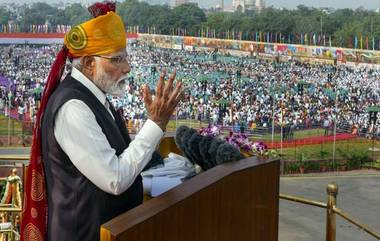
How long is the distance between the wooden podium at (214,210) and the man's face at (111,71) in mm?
256

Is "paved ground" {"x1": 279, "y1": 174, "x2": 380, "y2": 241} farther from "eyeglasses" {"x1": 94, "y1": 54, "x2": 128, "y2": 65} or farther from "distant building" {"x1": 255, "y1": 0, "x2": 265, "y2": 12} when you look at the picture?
"distant building" {"x1": 255, "y1": 0, "x2": 265, "y2": 12}

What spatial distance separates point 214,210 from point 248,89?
22262 millimetres

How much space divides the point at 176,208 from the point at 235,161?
1.25 feet

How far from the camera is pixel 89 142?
114 centimetres

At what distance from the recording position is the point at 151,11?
186 feet

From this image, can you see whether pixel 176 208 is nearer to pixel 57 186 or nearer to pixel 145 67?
pixel 57 186

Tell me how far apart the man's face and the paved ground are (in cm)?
764

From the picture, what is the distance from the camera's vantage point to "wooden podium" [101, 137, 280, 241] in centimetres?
108

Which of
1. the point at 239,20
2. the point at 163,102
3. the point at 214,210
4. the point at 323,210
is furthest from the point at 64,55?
the point at 239,20

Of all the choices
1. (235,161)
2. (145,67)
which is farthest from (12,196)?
(145,67)

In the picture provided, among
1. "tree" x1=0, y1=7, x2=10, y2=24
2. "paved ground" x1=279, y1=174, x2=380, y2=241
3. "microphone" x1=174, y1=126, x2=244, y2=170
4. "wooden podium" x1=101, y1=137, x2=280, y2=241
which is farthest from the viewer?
"tree" x1=0, y1=7, x2=10, y2=24

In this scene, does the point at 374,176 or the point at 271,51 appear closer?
the point at 374,176

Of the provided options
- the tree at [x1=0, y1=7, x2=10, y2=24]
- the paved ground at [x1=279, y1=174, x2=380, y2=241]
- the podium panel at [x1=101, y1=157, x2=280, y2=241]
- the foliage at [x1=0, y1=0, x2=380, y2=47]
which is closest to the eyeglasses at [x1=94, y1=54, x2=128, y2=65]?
the podium panel at [x1=101, y1=157, x2=280, y2=241]

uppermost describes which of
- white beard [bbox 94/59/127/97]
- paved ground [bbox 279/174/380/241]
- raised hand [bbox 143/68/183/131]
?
white beard [bbox 94/59/127/97]
